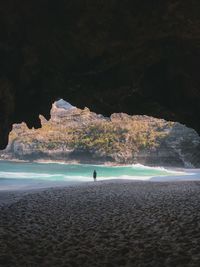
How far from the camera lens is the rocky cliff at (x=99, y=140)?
4847 inches

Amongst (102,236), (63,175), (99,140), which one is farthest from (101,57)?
(99,140)

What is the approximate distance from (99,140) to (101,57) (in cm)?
11669

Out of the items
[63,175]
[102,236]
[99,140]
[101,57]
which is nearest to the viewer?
[102,236]

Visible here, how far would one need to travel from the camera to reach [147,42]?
18062 millimetres

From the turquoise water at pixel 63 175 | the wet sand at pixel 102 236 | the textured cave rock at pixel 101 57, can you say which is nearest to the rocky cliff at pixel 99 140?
the turquoise water at pixel 63 175

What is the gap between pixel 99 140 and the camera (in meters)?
136

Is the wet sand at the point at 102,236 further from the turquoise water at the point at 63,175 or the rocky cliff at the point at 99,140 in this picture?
the rocky cliff at the point at 99,140

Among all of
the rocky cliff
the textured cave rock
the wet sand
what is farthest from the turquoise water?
the wet sand

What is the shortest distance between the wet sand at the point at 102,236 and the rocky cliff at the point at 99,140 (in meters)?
97.1

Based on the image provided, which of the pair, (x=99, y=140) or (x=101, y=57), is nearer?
(x=101, y=57)

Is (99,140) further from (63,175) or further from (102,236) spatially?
(102,236)

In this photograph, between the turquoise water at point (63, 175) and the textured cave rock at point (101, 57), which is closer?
the textured cave rock at point (101, 57)

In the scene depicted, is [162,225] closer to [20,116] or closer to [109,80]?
[109,80]

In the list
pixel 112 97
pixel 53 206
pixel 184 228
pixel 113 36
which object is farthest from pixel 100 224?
pixel 112 97
